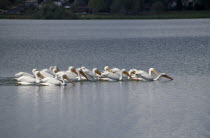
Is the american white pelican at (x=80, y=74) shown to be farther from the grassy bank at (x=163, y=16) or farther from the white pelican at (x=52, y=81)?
the grassy bank at (x=163, y=16)

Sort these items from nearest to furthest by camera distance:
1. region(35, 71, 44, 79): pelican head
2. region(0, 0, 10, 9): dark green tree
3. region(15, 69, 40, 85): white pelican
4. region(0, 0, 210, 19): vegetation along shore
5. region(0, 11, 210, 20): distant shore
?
region(15, 69, 40, 85): white pelican, region(35, 71, 44, 79): pelican head, region(0, 11, 210, 20): distant shore, region(0, 0, 210, 19): vegetation along shore, region(0, 0, 10, 9): dark green tree

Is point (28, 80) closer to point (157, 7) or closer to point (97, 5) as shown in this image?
point (157, 7)

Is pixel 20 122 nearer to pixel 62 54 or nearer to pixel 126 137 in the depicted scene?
pixel 126 137

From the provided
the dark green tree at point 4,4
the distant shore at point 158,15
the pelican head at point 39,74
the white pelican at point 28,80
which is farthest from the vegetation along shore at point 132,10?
the white pelican at point 28,80

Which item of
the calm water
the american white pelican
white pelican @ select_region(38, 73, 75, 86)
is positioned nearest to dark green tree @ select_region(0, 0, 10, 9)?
the calm water

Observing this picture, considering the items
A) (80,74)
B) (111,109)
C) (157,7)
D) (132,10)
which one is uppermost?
(80,74)

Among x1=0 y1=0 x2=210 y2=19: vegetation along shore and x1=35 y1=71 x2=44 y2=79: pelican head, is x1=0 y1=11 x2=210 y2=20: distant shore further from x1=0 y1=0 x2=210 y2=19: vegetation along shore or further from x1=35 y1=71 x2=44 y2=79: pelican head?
x1=35 y1=71 x2=44 y2=79: pelican head

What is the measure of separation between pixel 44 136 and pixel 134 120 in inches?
93.7

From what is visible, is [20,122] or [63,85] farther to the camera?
[63,85]

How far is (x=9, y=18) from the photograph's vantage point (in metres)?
122

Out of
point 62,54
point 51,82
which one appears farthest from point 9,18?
point 51,82

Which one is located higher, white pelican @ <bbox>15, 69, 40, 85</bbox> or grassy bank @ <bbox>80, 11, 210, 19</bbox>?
white pelican @ <bbox>15, 69, 40, 85</bbox>

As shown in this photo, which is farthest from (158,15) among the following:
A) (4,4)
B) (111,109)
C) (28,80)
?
(111,109)

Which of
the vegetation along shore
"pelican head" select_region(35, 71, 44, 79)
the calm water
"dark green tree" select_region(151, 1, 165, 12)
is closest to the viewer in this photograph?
the calm water
